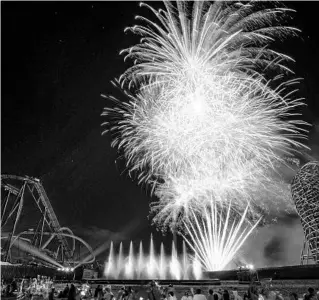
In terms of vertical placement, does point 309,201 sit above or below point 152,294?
above

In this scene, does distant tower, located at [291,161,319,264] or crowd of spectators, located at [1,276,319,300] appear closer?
crowd of spectators, located at [1,276,319,300]

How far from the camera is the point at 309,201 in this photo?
3816cm

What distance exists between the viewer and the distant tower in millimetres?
37656

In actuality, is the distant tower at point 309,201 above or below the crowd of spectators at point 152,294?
above

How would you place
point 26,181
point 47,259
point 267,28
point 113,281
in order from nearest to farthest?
point 267,28
point 113,281
point 26,181
point 47,259

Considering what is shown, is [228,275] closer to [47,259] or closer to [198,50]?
[198,50]

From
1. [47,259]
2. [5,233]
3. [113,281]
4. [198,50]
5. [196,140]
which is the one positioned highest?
[198,50]

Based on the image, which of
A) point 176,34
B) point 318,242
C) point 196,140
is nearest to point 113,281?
point 196,140

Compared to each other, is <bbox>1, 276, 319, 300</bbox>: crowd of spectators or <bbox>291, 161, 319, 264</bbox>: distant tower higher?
<bbox>291, 161, 319, 264</bbox>: distant tower

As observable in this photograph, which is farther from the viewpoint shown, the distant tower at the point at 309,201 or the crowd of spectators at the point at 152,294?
the distant tower at the point at 309,201

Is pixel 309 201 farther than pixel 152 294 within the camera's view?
Yes

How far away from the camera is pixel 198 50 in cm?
2314

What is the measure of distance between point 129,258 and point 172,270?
9296mm

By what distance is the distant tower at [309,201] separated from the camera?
1483 inches
